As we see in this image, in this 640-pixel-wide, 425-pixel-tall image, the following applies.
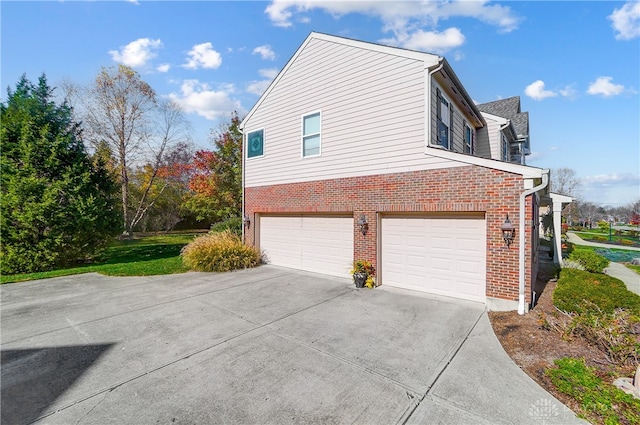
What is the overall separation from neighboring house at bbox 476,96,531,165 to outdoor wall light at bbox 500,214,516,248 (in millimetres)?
7102

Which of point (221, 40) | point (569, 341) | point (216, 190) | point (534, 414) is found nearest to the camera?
point (534, 414)

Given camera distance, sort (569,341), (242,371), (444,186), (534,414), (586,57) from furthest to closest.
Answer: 1. (586,57)
2. (444,186)
3. (569,341)
4. (242,371)
5. (534,414)

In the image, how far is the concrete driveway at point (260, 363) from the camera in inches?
110

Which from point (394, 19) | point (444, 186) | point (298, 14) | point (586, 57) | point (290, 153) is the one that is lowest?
point (444, 186)

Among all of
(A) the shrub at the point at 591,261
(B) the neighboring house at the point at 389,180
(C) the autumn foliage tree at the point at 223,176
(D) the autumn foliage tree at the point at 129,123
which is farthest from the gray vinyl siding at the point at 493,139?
(D) the autumn foliage tree at the point at 129,123

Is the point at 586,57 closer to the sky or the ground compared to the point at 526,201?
closer to the sky

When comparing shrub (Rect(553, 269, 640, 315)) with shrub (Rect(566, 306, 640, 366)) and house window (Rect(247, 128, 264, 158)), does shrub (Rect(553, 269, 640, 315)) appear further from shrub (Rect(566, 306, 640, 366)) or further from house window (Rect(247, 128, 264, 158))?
house window (Rect(247, 128, 264, 158))

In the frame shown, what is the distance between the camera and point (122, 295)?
687 centimetres

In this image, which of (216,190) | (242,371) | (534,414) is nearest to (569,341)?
(534,414)

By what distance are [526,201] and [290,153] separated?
23.2ft

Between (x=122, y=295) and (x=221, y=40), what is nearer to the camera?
(x=122, y=295)

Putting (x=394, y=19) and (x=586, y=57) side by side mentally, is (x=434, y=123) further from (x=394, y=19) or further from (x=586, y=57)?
(x=586, y=57)

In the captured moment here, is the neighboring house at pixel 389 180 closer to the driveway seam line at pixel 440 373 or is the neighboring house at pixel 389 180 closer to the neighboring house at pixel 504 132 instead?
the neighboring house at pixel 504 132

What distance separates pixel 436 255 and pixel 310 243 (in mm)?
4264
